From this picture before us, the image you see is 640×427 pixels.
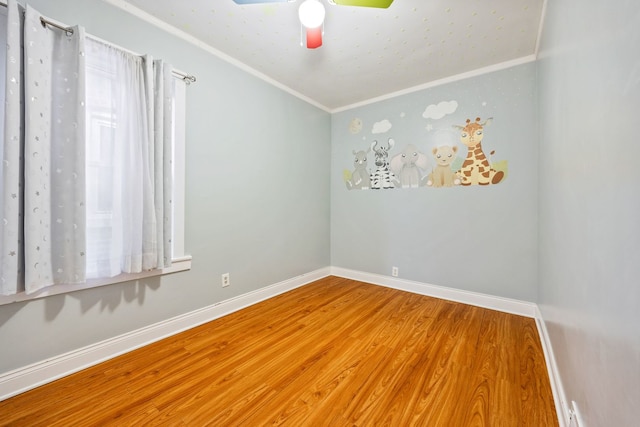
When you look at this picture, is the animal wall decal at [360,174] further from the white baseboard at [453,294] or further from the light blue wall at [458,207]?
the white baseboard at [453,294]

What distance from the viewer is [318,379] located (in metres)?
1.48

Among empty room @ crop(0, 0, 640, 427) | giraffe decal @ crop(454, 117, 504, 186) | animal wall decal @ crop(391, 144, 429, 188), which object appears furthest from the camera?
animal wall decal @ crop(391, 144, 429, 188)

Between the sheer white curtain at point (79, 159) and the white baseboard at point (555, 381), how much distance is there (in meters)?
2.46

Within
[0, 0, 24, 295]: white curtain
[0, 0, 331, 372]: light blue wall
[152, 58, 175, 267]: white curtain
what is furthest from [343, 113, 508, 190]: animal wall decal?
[0, 0, 24, 295]: white curtain

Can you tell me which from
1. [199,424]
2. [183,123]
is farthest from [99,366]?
[183,123]

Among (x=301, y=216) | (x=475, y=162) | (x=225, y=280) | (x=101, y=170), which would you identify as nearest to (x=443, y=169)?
(x=475, y=162)

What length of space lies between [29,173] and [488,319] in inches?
135

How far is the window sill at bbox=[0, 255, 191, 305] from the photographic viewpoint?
4.38 ft

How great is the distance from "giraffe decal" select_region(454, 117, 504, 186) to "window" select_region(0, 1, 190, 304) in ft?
8.93

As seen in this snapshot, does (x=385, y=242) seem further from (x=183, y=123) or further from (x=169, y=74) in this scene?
(x=169, y=74)

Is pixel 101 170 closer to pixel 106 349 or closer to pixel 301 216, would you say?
pixel 106 349

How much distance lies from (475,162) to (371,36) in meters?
1.59

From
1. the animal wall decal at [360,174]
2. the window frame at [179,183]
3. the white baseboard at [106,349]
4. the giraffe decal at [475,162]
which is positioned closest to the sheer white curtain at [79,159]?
the window frame at [179,183]

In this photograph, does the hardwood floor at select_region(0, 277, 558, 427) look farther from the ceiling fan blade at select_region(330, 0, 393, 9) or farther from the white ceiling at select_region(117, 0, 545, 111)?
the white ceiling at select_region(117, 0, 545, 111)
